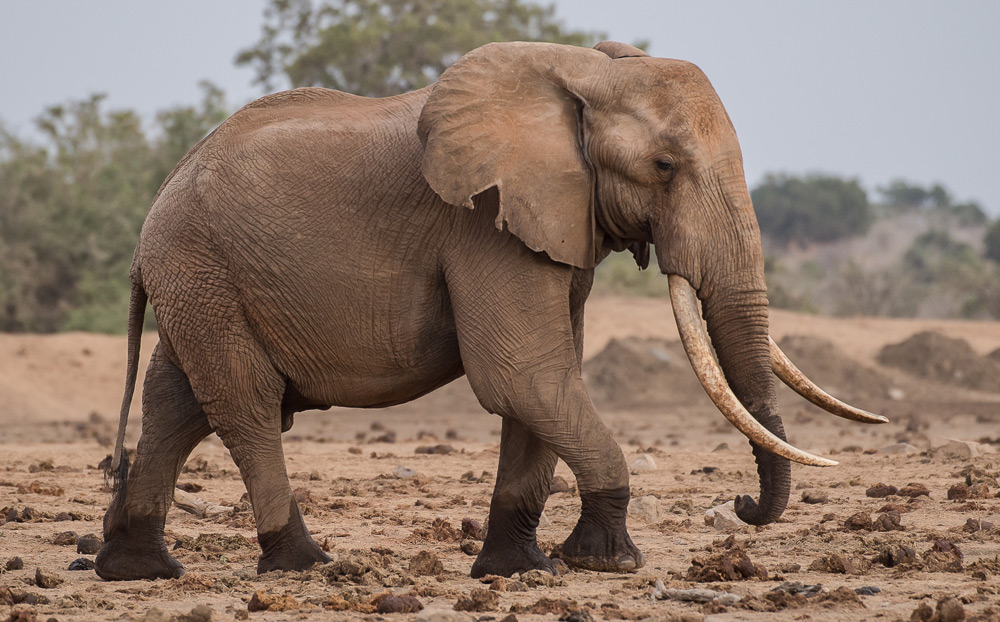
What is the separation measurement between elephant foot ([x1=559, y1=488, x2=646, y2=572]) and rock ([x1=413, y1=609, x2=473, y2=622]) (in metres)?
1.21

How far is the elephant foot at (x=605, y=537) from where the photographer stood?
582 centimetres

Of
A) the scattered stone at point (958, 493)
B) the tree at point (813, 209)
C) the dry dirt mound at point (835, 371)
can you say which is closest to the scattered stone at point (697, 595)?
the scattered stone at point (958, 493)

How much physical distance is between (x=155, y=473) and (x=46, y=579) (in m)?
0.88

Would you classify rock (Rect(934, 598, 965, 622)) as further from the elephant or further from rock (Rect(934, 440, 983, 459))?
rock (Rect(934, 440, 983, 459))

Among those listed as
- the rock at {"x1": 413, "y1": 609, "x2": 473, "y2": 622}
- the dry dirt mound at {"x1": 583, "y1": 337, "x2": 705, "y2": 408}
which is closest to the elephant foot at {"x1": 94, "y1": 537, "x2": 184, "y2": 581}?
the rock at {"x1": 413, "y1": 609, "x2": 473, "y2": 622}

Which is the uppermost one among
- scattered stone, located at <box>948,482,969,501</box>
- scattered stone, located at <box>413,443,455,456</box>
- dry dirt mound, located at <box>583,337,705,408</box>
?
dry dirt mound, located at <box>583,337,705,408</box>

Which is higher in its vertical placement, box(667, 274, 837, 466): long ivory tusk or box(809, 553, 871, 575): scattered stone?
box(667, 274, 837, 466): long ivory tusk

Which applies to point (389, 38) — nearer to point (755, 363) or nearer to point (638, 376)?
point (638, 376)

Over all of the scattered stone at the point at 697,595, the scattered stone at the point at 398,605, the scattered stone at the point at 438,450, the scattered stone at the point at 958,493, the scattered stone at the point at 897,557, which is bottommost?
the scattered stone at the point at 398,605

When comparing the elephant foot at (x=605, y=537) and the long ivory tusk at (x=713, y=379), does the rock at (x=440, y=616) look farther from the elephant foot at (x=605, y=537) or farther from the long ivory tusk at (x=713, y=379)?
the long ivory tusk at (x=713, y=379)

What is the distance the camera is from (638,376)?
19234 millimetres

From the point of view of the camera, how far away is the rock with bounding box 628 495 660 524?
7.72 m

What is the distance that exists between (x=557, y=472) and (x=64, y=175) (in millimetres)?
20289

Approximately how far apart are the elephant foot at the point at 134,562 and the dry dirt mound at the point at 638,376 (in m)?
12.3
